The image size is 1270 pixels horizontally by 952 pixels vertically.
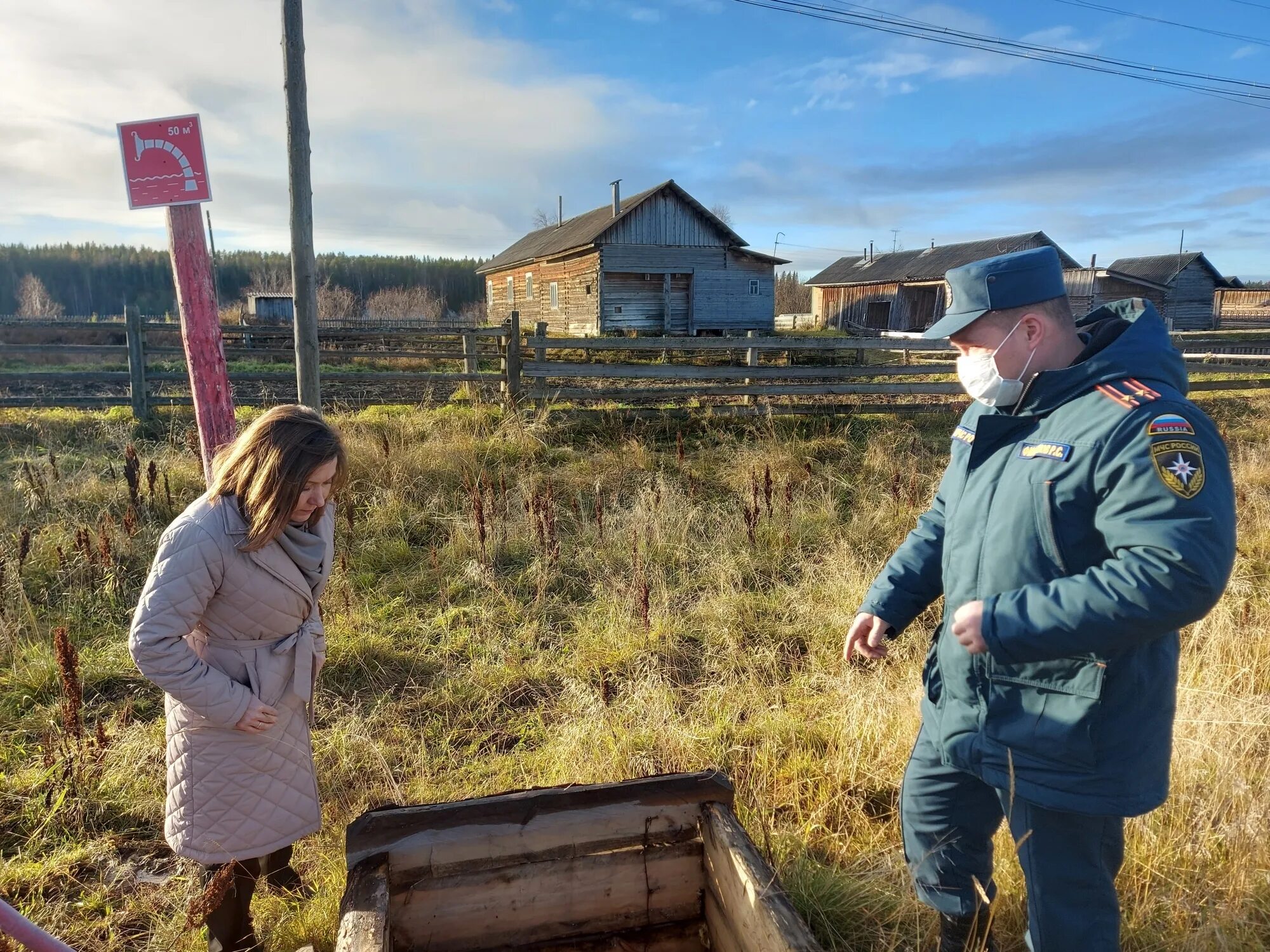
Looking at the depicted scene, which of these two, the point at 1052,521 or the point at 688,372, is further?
the point at 688,372

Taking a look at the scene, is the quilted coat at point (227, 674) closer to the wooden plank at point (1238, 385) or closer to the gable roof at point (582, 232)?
the wooden plank at point (1238, 385)

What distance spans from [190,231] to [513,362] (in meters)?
6.57

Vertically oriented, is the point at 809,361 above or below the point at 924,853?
above

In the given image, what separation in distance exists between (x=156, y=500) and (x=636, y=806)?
5506mm

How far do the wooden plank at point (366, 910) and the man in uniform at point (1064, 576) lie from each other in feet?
4.55

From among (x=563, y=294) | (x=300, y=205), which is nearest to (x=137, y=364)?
(x=300, y=205)

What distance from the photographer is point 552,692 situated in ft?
12.8

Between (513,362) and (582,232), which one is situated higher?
(582,232)

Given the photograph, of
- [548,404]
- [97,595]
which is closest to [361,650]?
[97,595]

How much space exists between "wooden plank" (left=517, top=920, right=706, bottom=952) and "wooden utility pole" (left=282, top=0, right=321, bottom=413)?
3345 mm

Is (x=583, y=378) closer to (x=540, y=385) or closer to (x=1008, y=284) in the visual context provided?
(x=540, y=385)

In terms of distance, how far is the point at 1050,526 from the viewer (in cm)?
164

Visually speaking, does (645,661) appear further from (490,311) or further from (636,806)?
(490,311)

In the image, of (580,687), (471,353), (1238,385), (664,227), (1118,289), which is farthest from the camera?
(1118,289)
